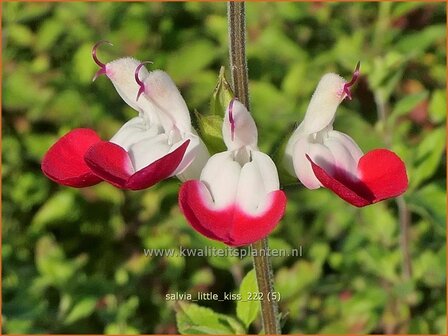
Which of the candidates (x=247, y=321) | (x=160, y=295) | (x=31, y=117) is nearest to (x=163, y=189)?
(x=160, y=295)

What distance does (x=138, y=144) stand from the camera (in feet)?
3.25

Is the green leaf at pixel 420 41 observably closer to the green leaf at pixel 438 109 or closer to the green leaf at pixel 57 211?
the green leaf at pixel 438 109

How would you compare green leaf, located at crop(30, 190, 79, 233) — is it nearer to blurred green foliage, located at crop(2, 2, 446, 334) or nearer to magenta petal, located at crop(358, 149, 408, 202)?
blurred green foliage, located at crop(2, 2, 446, 334)

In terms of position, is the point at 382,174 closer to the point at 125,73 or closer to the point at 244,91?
the point at 244,91

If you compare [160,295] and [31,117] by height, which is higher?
[31,117]

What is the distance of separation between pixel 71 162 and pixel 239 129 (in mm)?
233

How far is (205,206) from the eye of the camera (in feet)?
3.01

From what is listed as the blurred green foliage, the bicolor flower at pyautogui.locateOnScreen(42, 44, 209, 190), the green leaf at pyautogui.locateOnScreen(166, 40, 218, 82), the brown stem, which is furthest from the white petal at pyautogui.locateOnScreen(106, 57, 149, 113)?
the green leaf at pyautogui.locateOnScreen(166, 40, 218, 82)

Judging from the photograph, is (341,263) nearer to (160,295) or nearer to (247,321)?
(160,295)

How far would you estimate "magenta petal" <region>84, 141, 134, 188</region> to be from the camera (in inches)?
35.6

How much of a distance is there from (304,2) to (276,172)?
1.09 metres

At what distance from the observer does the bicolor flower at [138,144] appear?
3.05 feet

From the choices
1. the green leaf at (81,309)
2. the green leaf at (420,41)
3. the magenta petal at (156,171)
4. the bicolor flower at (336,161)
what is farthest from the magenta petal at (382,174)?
the green leaf at (420,41)

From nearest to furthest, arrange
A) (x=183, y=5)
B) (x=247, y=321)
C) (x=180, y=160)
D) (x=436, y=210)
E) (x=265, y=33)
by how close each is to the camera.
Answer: (x=180, y=160)
(x=247, y=321)
(x=436, y=210)
(x=265, y=33)
(x=183, y=5)
